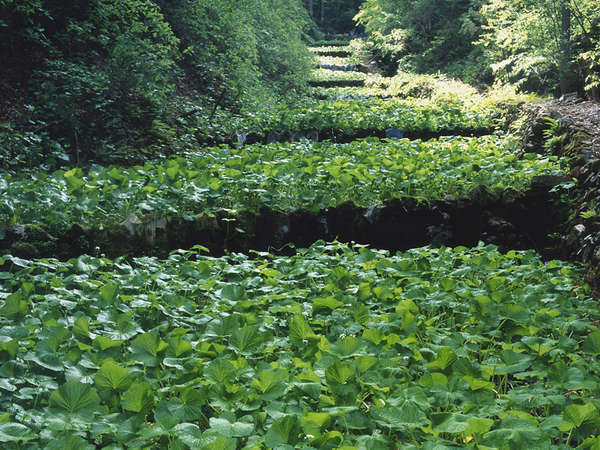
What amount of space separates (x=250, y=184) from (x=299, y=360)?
2863 millimetres

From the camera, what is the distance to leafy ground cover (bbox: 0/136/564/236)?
13.0ft

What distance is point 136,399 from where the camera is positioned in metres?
1.71

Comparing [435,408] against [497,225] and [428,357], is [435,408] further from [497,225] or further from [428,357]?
[497,225]

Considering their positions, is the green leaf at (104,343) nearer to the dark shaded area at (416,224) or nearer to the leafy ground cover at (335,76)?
the dark shaded area at (416,224)

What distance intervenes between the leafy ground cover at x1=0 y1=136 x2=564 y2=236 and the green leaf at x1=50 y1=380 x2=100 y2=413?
7.72 feet

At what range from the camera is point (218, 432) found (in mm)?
1556

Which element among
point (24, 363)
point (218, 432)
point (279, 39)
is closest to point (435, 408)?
point (218, 432)

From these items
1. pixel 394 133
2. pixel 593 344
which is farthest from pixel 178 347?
pixel 394 133

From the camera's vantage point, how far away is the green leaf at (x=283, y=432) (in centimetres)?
151

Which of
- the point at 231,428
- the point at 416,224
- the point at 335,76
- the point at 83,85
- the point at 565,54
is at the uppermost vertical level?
the point at 335,76

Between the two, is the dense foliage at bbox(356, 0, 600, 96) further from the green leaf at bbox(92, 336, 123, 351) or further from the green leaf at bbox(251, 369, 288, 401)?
the green leaf at bbox(92, 336, 123, 351)

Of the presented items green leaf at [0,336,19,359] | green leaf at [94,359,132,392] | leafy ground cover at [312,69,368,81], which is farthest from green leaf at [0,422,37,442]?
leafy ground cover at [312,69,368,81]

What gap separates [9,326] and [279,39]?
1536 centimetres

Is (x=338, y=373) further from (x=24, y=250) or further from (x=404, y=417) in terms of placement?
(x=24, y=250)
